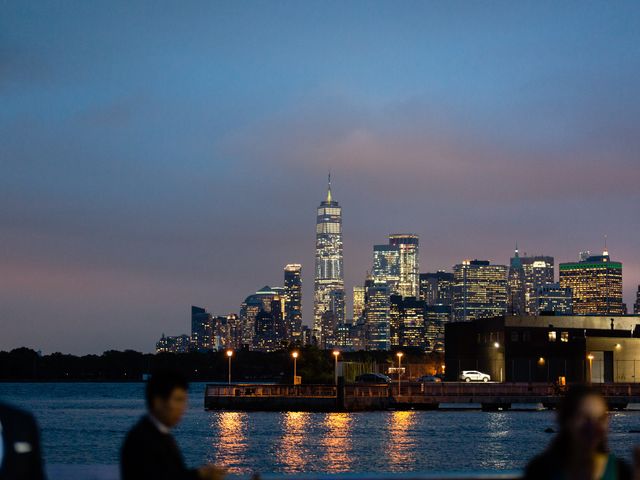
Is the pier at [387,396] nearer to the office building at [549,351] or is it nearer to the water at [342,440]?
the water at [342,440]

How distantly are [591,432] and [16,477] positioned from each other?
4.29 m

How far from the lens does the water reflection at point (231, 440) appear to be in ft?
216

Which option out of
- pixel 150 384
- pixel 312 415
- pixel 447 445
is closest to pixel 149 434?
pixel 150 384

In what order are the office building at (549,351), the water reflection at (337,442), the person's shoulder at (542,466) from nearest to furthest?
1. the person's shoulder at (542,466)
2. the water reflection at (337,442)
3. the office building at (549,351)

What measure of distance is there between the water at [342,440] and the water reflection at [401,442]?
6 centimetres

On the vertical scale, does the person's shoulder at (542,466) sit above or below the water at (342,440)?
above

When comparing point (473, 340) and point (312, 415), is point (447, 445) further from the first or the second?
point (473, 340)

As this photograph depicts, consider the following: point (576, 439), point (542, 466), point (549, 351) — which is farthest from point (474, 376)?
point (576, 439)

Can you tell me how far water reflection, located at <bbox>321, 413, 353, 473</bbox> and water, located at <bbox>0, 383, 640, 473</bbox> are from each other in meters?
0.06

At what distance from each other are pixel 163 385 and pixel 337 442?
68832mm

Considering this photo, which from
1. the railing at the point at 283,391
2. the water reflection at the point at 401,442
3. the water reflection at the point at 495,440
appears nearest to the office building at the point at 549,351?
the water reflection at the point at 495,440

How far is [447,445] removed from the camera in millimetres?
77062

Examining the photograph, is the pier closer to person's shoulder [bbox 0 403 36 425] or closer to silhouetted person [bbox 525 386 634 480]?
person's shoulder [bbox 0 403 36 425]

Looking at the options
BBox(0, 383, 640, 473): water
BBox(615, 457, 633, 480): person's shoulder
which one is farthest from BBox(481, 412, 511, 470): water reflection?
BBox(615, 457, 633, 480): person's shoulder
